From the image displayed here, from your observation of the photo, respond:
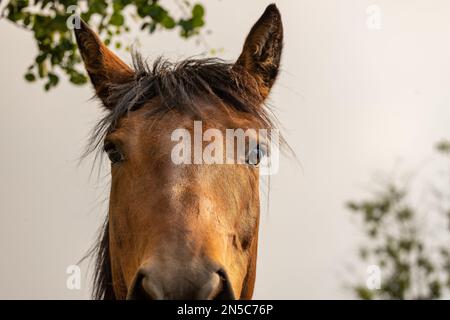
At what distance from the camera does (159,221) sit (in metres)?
3.80

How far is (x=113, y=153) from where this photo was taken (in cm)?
Result: 455

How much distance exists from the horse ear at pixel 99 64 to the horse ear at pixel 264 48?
0.82 m

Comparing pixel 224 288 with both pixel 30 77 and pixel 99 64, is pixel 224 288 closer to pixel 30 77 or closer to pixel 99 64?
pixel 99 64

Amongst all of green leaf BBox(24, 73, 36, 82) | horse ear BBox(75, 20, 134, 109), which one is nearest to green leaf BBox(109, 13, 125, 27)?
green leaf BBox(24, 73, 36, 82)

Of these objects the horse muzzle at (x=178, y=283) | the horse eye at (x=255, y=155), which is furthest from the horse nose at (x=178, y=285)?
the horse eye at (x=255, y=155)

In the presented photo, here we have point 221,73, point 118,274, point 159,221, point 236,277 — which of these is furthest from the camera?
point 221,73

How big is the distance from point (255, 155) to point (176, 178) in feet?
2.20

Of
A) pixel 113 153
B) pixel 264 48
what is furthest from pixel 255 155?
pixel 264 48

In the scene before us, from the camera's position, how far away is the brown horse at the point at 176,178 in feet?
11.5

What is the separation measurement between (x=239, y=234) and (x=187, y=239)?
26.8 inches

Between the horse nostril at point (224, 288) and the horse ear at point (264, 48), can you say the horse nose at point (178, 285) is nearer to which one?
the horse nostril at point (224, 288)

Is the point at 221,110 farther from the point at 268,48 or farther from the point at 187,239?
the point at 187,239

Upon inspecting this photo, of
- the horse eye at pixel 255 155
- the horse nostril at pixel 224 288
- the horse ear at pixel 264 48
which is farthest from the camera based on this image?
the horse ear at pixel 264 48
